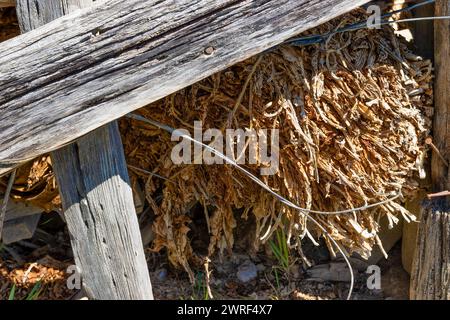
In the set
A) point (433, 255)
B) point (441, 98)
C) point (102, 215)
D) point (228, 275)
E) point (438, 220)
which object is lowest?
point (228, 275)

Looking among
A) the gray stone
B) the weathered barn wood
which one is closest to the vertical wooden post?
the weathered barn wood

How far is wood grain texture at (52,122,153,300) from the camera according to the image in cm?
172

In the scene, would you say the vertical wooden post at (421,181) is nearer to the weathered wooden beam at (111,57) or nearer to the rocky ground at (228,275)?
the rocky ground at (228,275)

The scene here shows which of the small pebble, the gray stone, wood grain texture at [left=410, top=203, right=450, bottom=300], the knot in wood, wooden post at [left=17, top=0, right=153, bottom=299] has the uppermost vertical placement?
the knot in wood

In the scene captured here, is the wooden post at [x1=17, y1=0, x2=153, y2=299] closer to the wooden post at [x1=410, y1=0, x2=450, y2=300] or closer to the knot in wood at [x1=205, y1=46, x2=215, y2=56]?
the knot in wood at [x1=205, y1=46, x2=215, y2=56]

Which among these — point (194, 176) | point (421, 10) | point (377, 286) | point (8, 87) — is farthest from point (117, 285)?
point (421, 10)

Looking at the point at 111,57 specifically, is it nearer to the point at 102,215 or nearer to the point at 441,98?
the point at 102,215

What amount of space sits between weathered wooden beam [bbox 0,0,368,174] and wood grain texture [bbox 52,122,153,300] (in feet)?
0.36

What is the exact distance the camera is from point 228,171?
2.11 metres

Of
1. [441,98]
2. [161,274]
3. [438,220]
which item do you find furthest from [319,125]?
[161,274]

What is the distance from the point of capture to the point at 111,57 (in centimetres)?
159

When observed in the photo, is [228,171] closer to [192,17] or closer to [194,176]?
[194,176]

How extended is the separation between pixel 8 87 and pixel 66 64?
170 mm

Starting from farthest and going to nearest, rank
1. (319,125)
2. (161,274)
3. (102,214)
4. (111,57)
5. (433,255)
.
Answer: (161,274) → (433,255) → (319,125) → (102,214) → (111,57)
